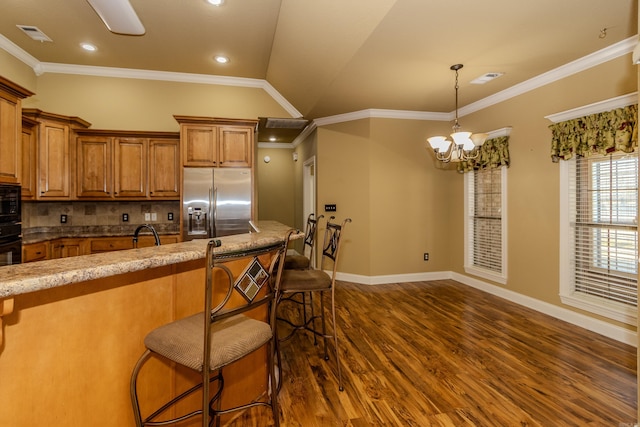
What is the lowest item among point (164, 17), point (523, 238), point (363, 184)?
point (523, 238)

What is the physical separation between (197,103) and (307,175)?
2394 mm

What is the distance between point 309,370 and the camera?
8.05ft

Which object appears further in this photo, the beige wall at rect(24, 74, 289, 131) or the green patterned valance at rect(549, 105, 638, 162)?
the beige wall at rect(24, 74, 289, 131)

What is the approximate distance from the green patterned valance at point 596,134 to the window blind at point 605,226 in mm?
141

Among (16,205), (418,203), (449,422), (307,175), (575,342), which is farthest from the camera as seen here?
(307,175)

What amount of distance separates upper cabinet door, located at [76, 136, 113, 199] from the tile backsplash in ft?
1.06

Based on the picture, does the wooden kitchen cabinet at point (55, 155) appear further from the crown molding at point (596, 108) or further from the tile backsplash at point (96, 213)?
the crown molding at point (596, 108)

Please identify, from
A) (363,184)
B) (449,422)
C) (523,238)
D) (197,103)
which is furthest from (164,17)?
(523,238)

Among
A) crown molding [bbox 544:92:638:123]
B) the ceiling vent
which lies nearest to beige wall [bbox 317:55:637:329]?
the ceiling vent

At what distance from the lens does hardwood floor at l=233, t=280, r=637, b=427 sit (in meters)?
1.93

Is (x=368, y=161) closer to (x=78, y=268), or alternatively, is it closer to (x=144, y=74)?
(x=144, y=74)

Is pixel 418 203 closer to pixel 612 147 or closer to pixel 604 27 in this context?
pixel 612 147

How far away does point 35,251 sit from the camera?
12.0 feet

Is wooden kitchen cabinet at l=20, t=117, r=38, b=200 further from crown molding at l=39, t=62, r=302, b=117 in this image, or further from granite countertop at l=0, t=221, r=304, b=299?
granite countertop at l=0, t=221, r=304, b=299
